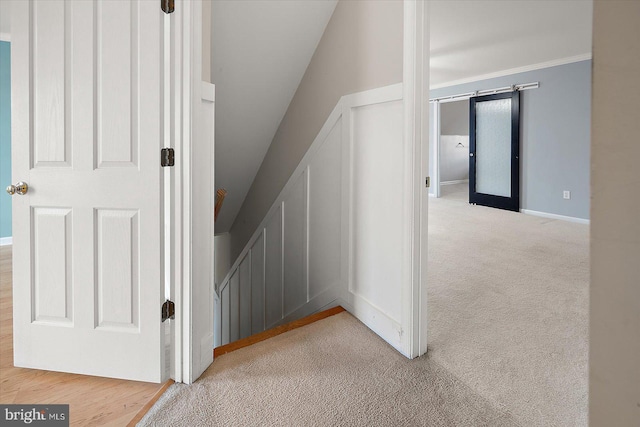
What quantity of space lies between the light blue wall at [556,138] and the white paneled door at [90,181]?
18.3ft

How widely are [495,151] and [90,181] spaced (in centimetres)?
646

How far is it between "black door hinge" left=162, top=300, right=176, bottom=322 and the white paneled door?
0.09 feet

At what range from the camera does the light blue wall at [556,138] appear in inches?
214

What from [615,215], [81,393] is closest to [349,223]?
[81,393]

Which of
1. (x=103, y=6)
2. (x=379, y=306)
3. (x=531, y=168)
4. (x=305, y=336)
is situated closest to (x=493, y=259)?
(x=379, y=306)

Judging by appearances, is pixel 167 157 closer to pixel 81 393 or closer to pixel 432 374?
pixel 81 393

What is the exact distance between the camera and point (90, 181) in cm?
174

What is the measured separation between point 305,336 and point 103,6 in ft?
6.08

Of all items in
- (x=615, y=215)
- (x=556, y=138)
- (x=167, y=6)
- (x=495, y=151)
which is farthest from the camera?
(x=495, y=151)

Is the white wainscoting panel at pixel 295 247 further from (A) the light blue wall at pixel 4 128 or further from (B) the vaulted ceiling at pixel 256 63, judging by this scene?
(A) the light blue wall at pixel 4 128

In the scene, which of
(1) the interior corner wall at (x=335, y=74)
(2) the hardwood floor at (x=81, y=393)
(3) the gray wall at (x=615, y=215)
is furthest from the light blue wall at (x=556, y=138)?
(3) the gray wall at (x=615, y=215)

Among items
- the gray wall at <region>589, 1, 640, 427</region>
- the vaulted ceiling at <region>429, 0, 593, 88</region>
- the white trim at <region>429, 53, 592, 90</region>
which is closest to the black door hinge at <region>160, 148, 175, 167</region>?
the gray wall at <region>589, 1, 640, 427</region>

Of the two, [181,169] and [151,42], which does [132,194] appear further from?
[151,42]

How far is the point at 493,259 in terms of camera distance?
3834 mm
